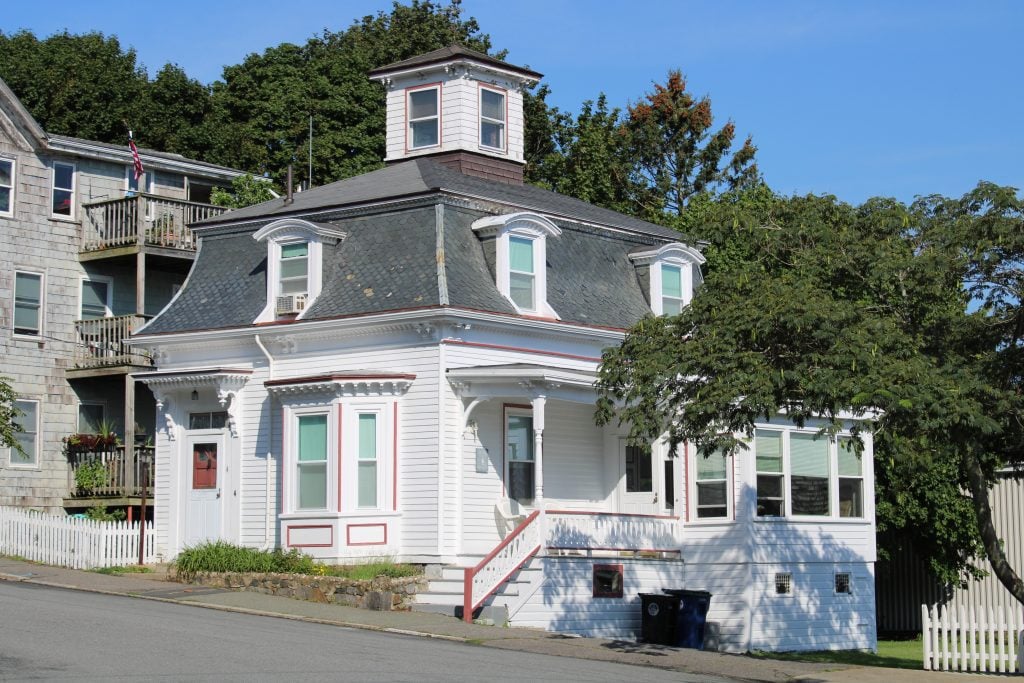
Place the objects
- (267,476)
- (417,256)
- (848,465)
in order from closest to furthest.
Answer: (417,256)
(267,476)
(848,465)

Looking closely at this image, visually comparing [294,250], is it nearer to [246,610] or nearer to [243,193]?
[246,610]

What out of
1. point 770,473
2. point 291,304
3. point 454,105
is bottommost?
point 770,473

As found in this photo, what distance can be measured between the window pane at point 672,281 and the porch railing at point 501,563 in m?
8.00

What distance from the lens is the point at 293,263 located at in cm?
3052

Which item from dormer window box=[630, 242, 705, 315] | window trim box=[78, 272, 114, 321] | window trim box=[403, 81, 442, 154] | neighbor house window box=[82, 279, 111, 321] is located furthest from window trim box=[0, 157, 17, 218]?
dormer window box=[630, 242, 705, 315]

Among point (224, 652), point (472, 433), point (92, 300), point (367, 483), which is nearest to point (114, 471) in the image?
point (92, 300)

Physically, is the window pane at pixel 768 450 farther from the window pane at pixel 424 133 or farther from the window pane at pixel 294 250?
the window pane at pixel 424 133

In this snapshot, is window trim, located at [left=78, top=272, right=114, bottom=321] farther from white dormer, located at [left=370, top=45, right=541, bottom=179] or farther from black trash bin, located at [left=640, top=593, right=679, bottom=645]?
black trash bin, located at [left=640, top=593, right=679, bottom=645]

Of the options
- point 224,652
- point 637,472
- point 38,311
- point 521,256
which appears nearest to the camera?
point 224,652

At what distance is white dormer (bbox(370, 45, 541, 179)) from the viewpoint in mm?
34531

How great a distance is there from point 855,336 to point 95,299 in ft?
73.8

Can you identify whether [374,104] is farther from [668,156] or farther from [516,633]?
[516,633]

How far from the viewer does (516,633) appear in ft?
78.3

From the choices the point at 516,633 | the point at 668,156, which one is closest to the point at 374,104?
the point at 668,156
